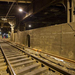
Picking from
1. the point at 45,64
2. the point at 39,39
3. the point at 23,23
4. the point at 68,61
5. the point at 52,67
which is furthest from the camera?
the point at 23,23

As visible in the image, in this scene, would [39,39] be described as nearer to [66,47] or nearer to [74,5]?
[66,47]

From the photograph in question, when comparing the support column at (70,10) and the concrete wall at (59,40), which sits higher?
the support column at (70,10)

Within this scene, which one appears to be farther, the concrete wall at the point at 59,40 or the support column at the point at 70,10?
the support column at the point at 70,10

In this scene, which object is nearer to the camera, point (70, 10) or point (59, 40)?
point (70, 10)

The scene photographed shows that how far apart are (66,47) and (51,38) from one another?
6.48 ft

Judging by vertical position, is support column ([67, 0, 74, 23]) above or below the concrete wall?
above

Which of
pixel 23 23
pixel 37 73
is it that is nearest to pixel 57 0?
pixel 37 73

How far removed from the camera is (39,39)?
9.94 meters

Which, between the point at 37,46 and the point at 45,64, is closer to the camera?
the point at 45,64

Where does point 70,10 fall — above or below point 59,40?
above

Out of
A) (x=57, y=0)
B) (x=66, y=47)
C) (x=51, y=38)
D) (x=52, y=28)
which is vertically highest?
(x=57, y=0)

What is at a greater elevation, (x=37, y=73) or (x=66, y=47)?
(x=66, y=47)

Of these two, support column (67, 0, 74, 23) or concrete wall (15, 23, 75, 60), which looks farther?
support column (67, 0, 74, 23)

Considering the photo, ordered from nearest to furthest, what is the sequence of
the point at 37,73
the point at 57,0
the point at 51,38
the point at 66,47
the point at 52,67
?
the point at 37,73 → the point at 52,67 → the point at 66,47 → the point at 57,0 → the point at 51,38
